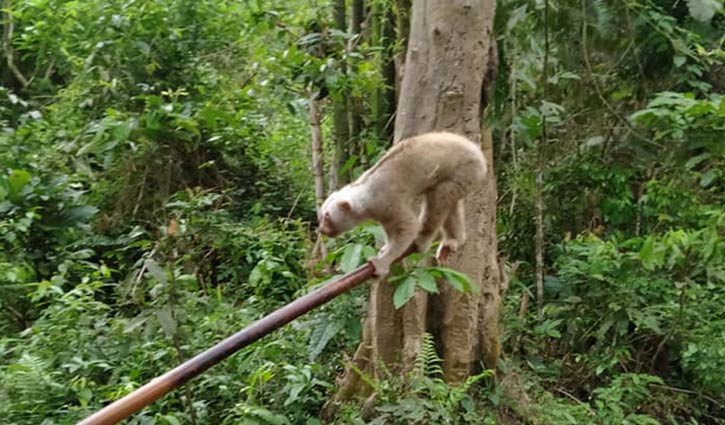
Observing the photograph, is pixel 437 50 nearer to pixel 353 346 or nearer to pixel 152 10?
pixel 353 346

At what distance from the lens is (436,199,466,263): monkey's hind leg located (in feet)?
13.1

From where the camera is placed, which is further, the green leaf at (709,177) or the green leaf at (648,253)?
the green leaf at (709,177)

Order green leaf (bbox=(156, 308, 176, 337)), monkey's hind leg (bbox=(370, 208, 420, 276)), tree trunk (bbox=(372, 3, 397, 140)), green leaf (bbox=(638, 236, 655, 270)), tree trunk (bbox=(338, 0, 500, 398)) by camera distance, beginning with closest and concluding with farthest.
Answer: monkey's hind leg (bbox=(370, 208, 420, 276)) < green leaf (bbox=(156, 308, 176, 337)) < tree trunk (bbox=(338, 0, 500, 398)) < green leaf (bbox=(638, 236, 655, 270)) < tree trunk (bbox=(372, 3, 397, 140))

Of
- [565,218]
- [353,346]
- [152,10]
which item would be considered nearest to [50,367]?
[353,346]

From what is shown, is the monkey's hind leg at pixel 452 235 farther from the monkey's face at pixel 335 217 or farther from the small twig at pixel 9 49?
the small twig at pixel 9 49

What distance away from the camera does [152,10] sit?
7.52m

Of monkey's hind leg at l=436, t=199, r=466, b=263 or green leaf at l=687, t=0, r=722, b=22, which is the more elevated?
green leaf at l=687, t=0, r=722, b=22

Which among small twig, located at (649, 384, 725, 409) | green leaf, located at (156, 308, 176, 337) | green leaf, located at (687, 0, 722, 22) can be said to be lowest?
small twig, located at (649, 384, 725, 409)

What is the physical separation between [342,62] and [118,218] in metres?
3.05

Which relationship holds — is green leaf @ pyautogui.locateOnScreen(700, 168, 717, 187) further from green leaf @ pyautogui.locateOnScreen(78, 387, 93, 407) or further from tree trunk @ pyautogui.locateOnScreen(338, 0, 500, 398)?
green leaf @ pyautogui.locateOnScreen(78, 387, 93, 407)

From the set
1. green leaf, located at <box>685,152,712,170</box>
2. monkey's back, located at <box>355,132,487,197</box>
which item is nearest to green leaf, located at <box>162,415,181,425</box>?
monkey's back, located at <box>355,132,487,197</box>

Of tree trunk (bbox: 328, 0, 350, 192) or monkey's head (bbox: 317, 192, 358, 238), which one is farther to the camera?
tree trunk (bbox: 328, 0, 350, 192)

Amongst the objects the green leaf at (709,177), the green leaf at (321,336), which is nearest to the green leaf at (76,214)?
the green leaf at (321,336)

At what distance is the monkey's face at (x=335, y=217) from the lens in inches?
136
